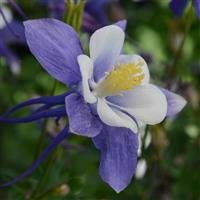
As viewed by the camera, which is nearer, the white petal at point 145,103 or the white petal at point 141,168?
the white petal at point 145,103

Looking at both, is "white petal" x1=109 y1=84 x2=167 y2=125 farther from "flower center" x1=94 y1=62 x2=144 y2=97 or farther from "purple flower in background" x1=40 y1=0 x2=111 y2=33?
"purple flower in background" x1=40 y1=0 x2=111 y2=33

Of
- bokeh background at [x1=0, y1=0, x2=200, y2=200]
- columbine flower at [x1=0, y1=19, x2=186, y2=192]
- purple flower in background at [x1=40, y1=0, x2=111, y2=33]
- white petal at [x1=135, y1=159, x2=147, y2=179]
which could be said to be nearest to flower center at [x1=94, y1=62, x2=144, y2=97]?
columbine flower at [x1=0, y1=19, x2=186, y2=192]

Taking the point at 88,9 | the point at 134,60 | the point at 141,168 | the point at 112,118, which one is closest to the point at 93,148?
the point at 141,168

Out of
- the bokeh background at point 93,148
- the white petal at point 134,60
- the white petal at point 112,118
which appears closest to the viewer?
the white petal at point 112,118

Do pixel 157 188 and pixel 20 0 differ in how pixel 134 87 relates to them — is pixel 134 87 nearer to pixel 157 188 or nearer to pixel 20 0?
pixel 157 188

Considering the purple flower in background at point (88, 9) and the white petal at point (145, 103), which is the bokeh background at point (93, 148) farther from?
the white petal at point (145, 103)

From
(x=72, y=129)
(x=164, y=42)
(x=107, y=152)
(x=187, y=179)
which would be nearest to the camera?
(x=72, y=129)

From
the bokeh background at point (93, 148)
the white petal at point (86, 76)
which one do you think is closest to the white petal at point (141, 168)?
the bokeh background at point (93, 148)

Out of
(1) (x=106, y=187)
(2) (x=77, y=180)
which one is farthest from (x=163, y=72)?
(2) (x=77, y=180)
